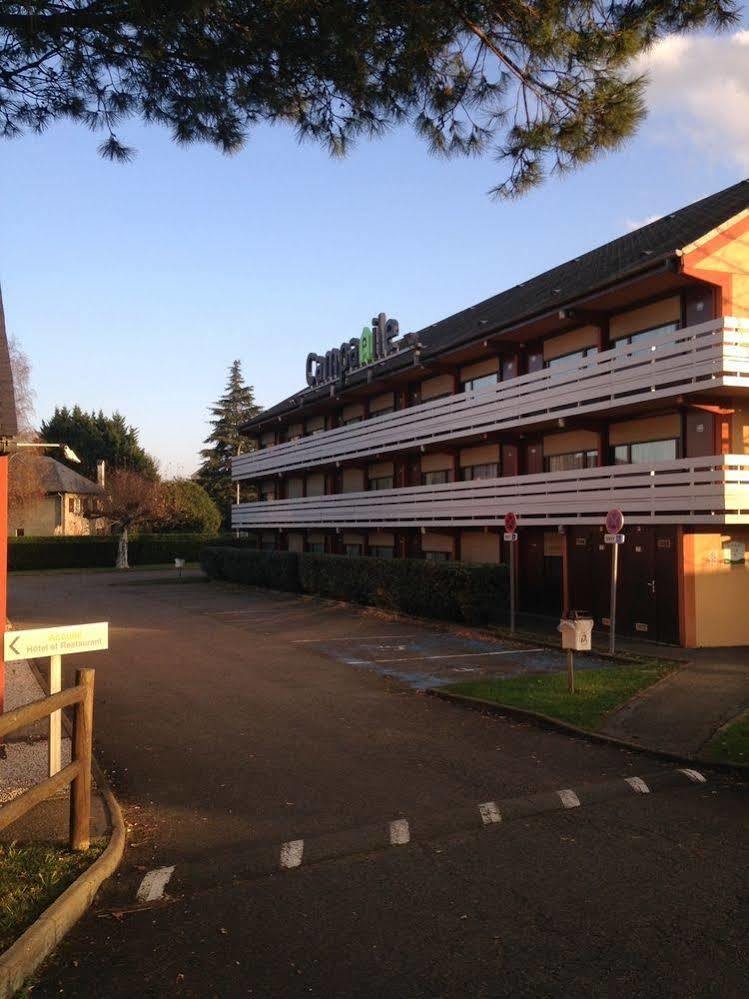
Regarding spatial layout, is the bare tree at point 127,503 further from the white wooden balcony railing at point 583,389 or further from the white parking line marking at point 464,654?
the white parking line marking at point 464,654

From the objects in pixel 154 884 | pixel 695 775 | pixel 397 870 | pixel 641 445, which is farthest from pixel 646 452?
pixel 154 884

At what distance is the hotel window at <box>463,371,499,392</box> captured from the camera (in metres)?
26.3

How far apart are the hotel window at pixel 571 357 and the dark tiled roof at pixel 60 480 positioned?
45.6 metres

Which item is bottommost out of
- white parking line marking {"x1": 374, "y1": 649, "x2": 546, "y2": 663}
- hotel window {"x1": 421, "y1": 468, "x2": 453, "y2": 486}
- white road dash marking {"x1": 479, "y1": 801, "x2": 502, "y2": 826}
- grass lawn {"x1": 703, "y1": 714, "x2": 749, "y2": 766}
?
white parking line marking {"x1": 374, "y1": 649, "x2": 546, "y2": 663}

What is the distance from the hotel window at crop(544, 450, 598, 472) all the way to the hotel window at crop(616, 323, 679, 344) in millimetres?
3043

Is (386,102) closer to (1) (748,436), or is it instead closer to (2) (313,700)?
(2) (313,700)

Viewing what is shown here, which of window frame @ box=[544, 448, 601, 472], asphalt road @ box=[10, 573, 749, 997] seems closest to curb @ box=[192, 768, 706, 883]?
asphalt road @ box=[10, 573, 749, 997]

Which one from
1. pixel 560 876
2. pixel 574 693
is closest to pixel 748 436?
pixel 574 693

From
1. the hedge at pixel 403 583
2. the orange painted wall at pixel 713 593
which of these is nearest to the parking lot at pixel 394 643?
the hedge at pixel 403 583

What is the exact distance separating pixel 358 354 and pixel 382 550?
837cm

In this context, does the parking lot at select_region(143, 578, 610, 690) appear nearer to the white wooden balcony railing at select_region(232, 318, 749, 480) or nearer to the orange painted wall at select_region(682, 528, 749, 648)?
the orange painted wall at select_region(682, 528, 749, 648)

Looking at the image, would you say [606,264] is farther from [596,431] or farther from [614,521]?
[614,521]

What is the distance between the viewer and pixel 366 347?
33688 millimetres

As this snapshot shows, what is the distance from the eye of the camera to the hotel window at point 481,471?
2664 centimetres
